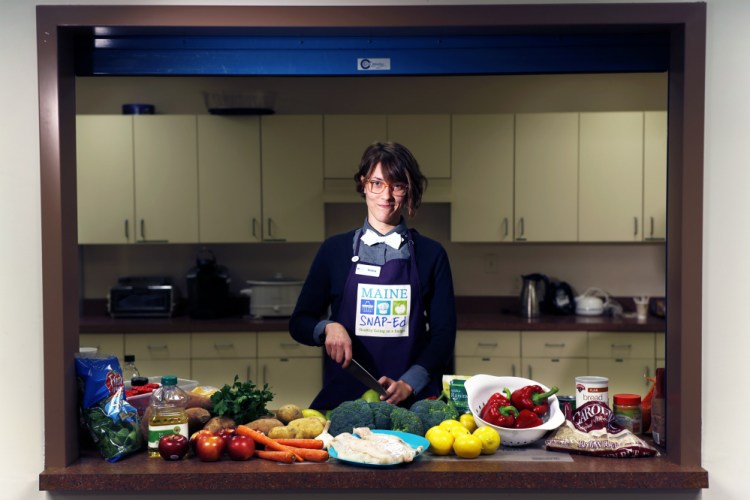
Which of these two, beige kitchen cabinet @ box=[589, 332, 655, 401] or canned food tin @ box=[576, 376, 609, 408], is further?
beige kitchen cabinet @ box=[589, 332, 655, 401]

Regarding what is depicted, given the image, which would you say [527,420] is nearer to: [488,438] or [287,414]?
[488,438]

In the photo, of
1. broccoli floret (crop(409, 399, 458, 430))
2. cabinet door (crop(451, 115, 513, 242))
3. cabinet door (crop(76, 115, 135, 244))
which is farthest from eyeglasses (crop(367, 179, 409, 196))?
cabinet door (crop(76, 115, 135, 244))

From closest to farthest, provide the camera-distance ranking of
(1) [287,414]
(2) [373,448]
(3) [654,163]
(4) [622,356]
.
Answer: (2) [373,448] → (1) [287,414] → (4) [622,356] → (3) [654,163]

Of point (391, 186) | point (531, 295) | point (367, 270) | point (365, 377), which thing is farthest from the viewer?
point (531, 295)

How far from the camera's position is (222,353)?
16.9 feet

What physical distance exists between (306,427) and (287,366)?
2842 millimetres

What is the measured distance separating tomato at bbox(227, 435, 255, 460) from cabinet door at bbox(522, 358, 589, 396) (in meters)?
3.14

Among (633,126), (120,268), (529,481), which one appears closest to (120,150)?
(120,268)

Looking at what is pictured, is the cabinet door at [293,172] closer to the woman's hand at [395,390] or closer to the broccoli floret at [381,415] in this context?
the woman's hand at [395,390]

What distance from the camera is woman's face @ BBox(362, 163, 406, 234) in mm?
3015

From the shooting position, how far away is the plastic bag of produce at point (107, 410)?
2.27 m

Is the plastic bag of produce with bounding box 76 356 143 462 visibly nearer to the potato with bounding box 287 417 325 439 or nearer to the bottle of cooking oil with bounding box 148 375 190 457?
the bottle of cooking oil with bounding box 148 375 190 457

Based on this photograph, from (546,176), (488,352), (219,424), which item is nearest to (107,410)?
(219,424)

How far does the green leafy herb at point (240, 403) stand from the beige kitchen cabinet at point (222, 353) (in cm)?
269
